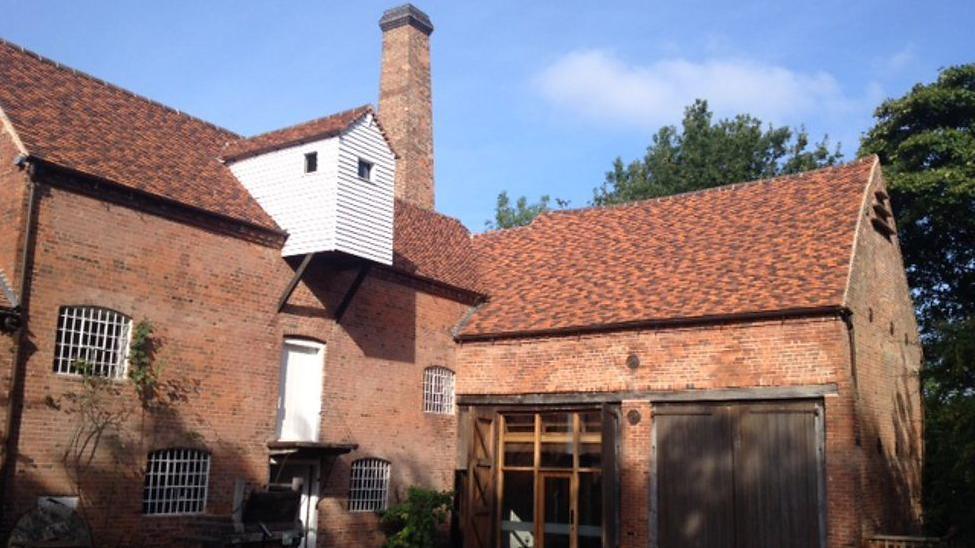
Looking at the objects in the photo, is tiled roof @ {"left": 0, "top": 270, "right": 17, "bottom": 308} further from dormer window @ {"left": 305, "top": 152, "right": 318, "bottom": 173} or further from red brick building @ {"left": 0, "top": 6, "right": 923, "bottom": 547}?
dormer window @ {"left": 305, "top": 152, "right": 318, "bottom": 173}

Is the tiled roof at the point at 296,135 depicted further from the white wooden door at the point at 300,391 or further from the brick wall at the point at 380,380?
the white wooden door at the point at 300,391

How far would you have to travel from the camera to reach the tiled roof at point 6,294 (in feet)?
41.8

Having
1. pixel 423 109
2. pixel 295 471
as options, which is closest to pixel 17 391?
pixel 295 471

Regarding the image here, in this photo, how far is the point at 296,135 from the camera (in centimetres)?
1802

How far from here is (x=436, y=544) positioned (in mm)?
19156

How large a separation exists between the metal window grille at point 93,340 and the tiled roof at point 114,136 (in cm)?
218

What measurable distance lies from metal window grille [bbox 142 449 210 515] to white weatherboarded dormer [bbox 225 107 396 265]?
4293mm

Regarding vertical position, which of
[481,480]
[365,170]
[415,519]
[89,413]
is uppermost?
[365,170]

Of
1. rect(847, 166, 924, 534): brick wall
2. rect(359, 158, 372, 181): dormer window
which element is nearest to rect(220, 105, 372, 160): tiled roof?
rect(359, 158, 372, 181): dormer window

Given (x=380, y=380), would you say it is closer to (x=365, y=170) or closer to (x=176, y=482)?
(x=365, y=170)

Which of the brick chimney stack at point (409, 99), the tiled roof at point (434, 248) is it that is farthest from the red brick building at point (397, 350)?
the brick chimney stack at point (409, 99)

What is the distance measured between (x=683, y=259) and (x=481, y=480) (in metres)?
6.68

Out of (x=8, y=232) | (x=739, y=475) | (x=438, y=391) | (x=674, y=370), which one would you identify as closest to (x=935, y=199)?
(x=674, y=370)

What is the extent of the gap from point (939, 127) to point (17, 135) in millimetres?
24305
